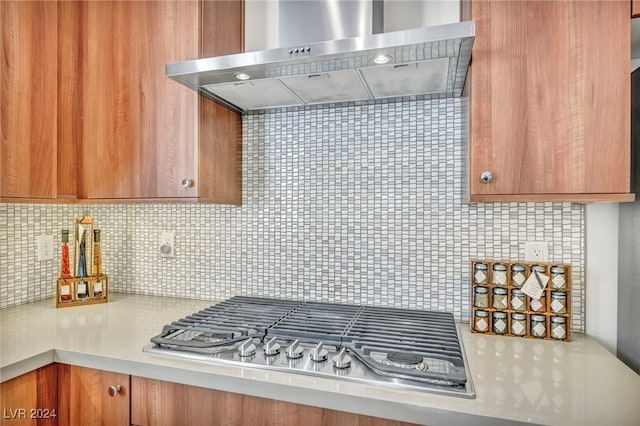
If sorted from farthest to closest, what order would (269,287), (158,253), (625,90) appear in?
1. (158,253)
2. (269,287)
3. (625,90)

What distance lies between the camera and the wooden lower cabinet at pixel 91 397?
106 centimetres

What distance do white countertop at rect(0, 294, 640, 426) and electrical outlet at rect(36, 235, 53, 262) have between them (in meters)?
0.45

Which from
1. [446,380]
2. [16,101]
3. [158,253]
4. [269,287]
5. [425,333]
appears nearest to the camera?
[446,380]

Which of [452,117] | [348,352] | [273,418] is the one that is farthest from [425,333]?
[452,117]

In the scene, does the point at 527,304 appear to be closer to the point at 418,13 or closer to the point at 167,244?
the point at 418,13

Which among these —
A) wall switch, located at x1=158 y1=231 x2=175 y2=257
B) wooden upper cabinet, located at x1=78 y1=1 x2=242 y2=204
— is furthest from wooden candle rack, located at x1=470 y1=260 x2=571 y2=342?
wall switch, located at x1=158 y1=231 x2=175 y2=257

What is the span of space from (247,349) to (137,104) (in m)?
1.05

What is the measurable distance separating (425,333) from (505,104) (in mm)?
737

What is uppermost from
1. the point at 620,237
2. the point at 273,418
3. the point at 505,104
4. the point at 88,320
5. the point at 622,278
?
the point at 505,104

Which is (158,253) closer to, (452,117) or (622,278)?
(452,117)

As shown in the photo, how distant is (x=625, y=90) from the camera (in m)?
0.96

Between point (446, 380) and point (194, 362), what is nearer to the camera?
point (446, 380)

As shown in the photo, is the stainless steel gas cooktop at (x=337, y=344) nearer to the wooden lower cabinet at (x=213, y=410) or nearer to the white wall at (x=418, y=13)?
the wooden lower cabinet at (x=213, y=410)

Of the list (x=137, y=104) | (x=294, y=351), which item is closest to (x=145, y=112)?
(x=137, y=104)
